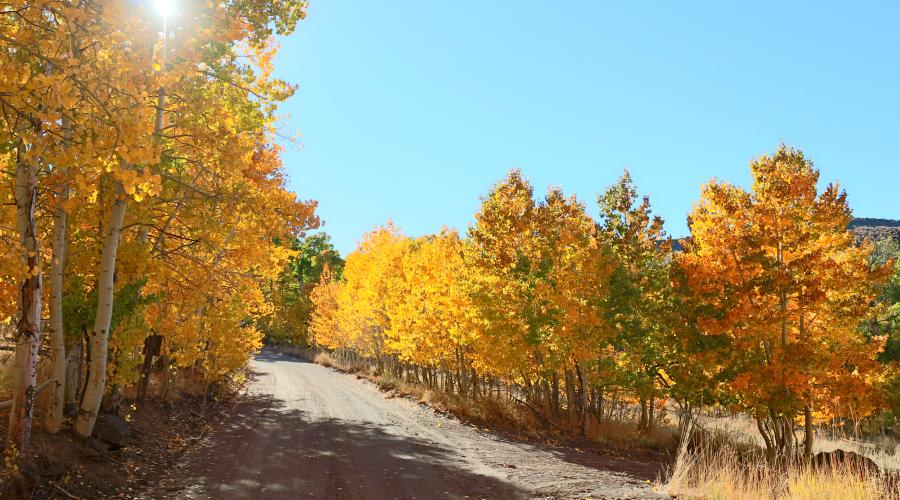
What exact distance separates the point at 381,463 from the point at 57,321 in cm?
641

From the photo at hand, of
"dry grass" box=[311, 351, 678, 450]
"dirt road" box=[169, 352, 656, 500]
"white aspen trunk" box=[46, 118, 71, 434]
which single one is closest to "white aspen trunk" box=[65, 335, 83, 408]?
"white aspen trunk" box=[46, 118, 71, 434]

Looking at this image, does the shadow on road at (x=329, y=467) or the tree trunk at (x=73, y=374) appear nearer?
the shadow on road at (x=329, y=467)

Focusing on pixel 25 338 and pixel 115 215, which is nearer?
pixel 25 338

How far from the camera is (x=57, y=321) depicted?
896 centimetres

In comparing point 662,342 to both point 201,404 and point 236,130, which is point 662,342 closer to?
point 236,130

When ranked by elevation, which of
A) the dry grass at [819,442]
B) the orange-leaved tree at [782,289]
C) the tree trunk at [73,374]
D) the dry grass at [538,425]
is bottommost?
the dry grass at [819,442]

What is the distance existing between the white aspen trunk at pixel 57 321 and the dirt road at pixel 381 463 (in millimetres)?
2296

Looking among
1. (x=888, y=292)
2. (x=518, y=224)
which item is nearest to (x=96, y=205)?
(x=518, y=224)

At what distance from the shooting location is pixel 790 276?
14773 mm

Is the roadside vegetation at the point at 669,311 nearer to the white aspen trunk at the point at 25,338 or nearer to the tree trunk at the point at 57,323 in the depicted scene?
the tree trunk at the point at 57,323

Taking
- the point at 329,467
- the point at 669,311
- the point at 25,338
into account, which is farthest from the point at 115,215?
the point at 669,311

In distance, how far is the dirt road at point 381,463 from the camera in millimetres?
9156

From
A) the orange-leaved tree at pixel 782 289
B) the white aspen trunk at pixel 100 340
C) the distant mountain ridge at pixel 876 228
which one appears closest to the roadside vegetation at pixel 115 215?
the white aspen trunk at pixel 100 340

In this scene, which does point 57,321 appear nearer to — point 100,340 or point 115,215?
point 100,340
